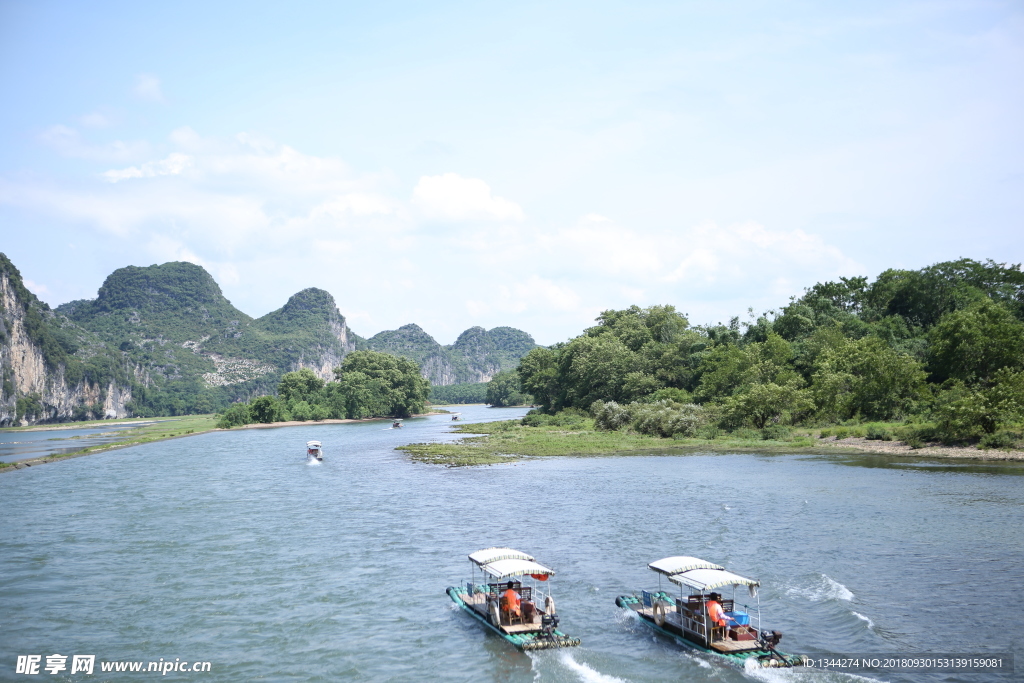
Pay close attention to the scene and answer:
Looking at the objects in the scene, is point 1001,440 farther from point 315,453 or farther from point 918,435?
point 315,453

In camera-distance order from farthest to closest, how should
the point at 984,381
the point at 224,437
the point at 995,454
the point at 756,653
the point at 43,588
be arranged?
1. the point at 224,437
2. the point at 984,381
3. the point at 995,454
4. the point at 43,588
5. the point at 756,653

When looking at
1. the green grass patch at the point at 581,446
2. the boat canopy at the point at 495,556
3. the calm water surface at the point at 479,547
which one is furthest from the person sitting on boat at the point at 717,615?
the green grass patch at the point at 581,446

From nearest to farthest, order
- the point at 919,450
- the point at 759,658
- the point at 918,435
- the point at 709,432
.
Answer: the point at 759,658
the point at 919,450
the point at 918,435
the point at 709,432

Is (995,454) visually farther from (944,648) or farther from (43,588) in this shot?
(43,588)

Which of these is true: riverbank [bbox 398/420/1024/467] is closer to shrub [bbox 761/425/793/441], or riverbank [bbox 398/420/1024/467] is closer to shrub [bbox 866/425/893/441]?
shrub [bbox 866/425/893/441]

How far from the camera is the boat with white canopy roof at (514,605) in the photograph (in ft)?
74.9

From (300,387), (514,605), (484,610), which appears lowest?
(484,610)

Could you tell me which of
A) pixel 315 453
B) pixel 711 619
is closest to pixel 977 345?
pixel 711 619

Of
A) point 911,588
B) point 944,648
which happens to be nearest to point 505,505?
point 911,588

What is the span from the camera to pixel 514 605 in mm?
23828

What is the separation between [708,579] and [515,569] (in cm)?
613

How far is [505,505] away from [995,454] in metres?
38.1

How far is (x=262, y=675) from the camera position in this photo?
71.3 feet

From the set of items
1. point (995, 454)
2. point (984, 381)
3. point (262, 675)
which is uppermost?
point (984, 381)
